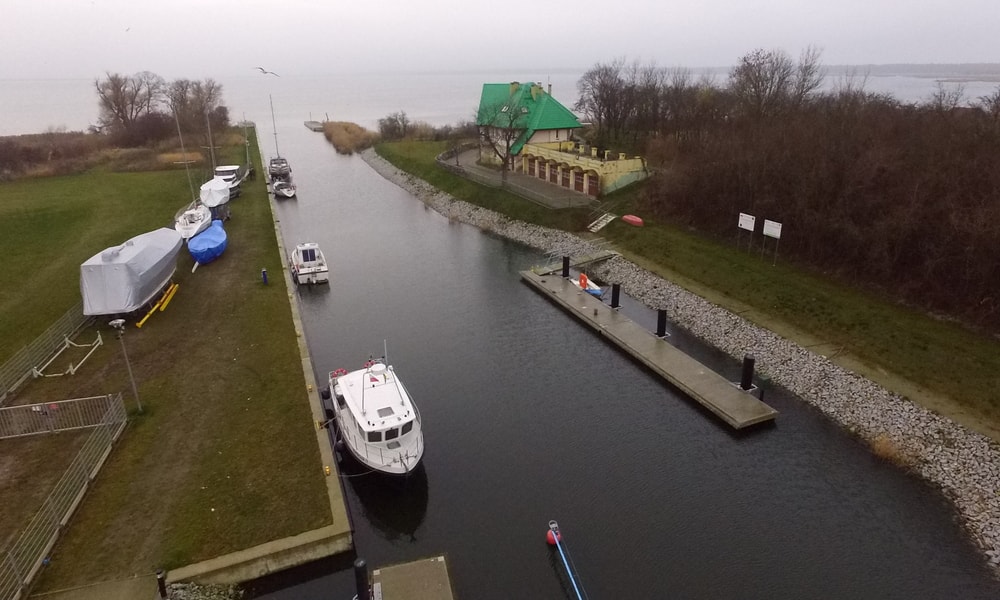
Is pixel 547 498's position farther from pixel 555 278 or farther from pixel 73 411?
pixel 555 278

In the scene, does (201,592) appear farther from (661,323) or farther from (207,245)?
(207,245)

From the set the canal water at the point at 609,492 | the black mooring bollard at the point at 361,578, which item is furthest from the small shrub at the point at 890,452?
the black mooring bollard at the point at 361,578

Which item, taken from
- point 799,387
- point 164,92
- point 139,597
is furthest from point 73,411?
point 164,92

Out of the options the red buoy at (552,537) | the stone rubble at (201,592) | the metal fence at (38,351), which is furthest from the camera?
the metal fence at (38,351)

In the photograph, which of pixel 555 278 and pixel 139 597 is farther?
pixel 555 278

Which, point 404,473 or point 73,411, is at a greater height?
point 73,411

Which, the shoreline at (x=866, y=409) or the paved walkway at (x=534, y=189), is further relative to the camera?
the paved walkway at (x=534, y=189)

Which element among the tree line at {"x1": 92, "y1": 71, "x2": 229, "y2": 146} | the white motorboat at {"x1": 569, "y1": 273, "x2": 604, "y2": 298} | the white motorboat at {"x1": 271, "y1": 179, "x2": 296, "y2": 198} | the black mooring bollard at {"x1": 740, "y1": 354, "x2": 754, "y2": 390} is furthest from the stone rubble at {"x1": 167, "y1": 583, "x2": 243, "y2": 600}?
the tree line at {"x1": 92, "y1": 71, "x2": 229, "y2": 146}

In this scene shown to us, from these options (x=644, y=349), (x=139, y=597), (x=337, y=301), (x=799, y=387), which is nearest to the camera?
(x=139, y=597)

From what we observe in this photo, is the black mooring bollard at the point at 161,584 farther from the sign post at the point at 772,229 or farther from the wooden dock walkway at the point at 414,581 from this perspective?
the sign post at the point at 772,229
